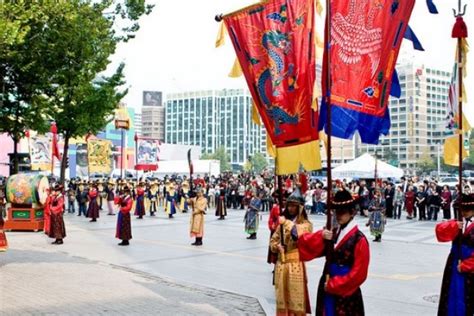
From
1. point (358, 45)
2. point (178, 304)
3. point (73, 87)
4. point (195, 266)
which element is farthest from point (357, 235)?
point (73, 87)

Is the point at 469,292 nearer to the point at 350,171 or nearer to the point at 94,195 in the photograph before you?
the point at 94,195

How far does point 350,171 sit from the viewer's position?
30.1 meters

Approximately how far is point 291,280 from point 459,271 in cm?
182

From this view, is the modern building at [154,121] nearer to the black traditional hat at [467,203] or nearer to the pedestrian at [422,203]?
the pedestrian at [422,203]

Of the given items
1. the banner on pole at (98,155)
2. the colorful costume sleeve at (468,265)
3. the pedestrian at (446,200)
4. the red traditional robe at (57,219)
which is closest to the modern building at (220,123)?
the banner on pole at (98,155)

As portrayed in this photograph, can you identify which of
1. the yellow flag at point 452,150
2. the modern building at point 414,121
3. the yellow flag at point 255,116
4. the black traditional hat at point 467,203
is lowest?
the black traditional hat at point 467,203

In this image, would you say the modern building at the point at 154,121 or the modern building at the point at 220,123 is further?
the modern building at the point at 154,121

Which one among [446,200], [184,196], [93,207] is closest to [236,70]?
[93,207]

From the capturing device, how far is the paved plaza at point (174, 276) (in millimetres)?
7691

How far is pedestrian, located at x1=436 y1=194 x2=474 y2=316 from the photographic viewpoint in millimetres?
5648

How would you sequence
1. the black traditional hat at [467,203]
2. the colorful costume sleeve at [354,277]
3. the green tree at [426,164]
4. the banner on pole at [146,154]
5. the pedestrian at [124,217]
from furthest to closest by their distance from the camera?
the green tree at [426,164] → the banner on pole at [146,154] → the pedestrian at [124,217] → the black traditional hat at [467,203] → the colorful costume sleeve at [354,277]

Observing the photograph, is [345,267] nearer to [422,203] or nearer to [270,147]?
[270,147]

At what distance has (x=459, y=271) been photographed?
18.7 ft

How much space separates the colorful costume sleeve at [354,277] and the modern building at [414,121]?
83511 millimetres
